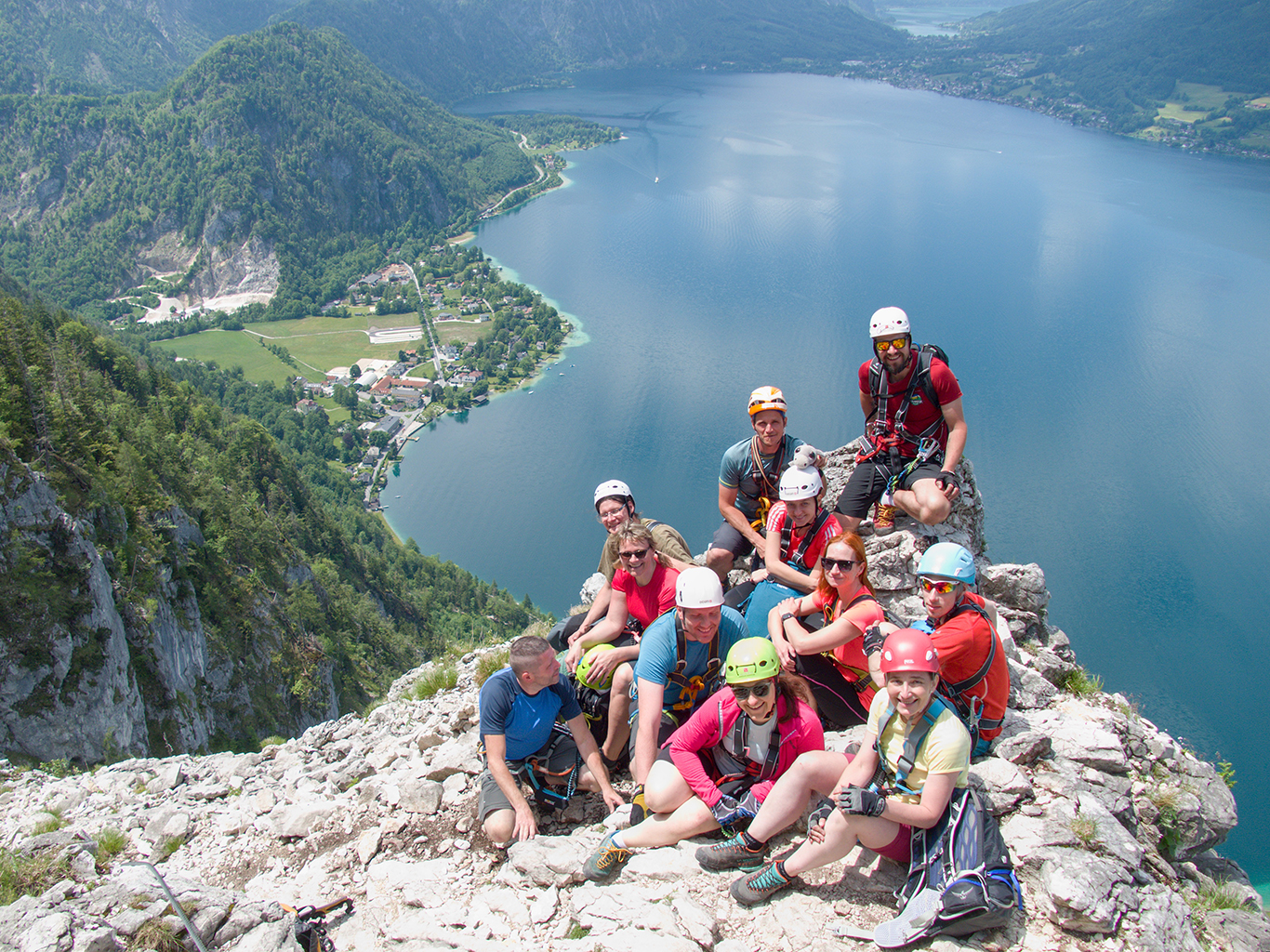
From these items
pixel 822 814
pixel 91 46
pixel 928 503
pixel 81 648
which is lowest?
pixel 81 648

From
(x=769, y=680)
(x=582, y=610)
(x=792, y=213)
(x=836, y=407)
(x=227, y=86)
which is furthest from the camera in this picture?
(x=227, y=86)

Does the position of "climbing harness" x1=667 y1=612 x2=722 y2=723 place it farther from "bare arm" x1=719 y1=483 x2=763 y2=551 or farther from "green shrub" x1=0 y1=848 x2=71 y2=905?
"green shrub" x1=0 y1=848 x2=71 y2=905

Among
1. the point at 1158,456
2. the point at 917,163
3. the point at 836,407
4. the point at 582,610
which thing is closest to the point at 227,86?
the point at 917,163

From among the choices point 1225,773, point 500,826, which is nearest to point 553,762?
point 500,826

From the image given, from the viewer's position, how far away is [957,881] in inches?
147

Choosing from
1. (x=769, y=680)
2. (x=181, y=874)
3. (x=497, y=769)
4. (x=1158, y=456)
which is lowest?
(x=1158, y=456)

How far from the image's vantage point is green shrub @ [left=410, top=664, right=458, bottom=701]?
8000 millimetres

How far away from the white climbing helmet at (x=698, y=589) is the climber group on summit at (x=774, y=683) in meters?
0.01

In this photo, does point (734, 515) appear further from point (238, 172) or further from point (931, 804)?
point (238, 172)

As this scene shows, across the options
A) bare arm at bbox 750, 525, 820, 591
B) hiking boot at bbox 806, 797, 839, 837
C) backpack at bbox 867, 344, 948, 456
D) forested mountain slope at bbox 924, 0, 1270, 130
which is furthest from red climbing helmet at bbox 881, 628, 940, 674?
forested mountain slope at bbox 924, 0, 1270, 130

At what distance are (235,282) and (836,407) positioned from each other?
95.8 metres

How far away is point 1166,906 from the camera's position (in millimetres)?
3926

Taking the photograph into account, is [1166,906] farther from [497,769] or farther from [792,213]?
[792,213]

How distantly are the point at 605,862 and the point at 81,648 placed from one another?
1380cm
